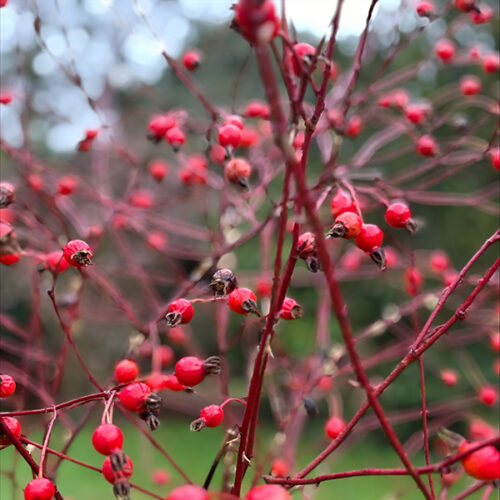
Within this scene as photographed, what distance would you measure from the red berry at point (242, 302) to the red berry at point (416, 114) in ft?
2.83

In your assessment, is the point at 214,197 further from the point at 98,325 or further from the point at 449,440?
the point at 449,440

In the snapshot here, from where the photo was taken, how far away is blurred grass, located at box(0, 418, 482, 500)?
3807mm

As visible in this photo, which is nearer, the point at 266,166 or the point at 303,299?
the point at 266,166

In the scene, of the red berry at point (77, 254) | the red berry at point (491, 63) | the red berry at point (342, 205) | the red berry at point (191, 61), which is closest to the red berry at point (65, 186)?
the red berry at point (191, 61)

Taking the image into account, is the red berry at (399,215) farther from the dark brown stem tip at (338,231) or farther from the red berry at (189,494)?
the red berry at (189,494)

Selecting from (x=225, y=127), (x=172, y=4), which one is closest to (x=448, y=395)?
(x=225, y=127)

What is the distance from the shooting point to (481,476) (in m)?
0.45

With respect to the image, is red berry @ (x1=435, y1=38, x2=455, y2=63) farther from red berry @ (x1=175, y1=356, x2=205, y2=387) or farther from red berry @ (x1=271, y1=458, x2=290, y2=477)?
red berry @ (x1=175, y1=356, x2=205, y2=387)

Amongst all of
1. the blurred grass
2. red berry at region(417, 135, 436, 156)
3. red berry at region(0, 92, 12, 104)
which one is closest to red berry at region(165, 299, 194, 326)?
red berry at region(417, 135, 436, 156)

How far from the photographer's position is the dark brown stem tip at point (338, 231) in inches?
25.5

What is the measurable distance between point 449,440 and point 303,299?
17.1 feet

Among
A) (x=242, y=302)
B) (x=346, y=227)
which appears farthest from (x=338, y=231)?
(x=242, y=302)

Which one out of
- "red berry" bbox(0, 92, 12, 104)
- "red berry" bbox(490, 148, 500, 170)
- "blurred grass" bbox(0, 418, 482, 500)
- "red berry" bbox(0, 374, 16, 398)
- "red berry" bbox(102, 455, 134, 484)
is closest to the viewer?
"red berry" bbox(102, 455, 134, 484)

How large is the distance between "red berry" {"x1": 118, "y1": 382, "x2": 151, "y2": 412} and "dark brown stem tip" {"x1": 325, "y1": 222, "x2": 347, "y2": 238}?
26cm
